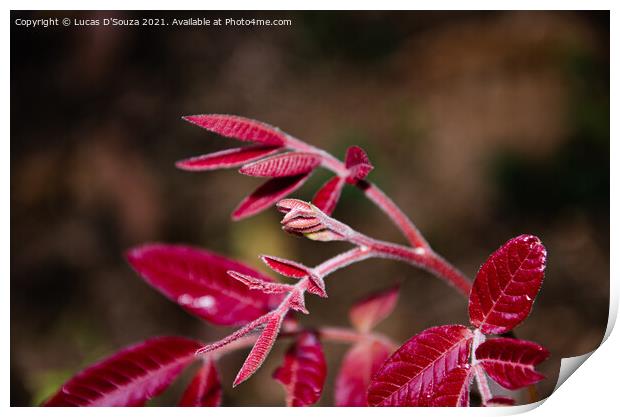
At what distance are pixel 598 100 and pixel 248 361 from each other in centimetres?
108

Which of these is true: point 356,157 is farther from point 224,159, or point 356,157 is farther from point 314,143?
point 314,143

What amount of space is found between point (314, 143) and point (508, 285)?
113cm

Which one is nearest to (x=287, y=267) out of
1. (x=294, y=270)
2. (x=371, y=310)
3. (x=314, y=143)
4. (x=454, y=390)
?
(x=294, y=270)

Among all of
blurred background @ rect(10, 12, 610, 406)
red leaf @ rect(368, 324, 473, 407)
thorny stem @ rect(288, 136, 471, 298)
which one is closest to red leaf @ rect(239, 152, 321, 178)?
thorny stem @ rect(288, 136, 471, 298)

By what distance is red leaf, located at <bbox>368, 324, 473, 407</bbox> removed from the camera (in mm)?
356

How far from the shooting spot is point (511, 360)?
1.16ft

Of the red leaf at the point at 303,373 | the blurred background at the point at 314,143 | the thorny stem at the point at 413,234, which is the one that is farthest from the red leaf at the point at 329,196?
the blurred background at the point at 314,143

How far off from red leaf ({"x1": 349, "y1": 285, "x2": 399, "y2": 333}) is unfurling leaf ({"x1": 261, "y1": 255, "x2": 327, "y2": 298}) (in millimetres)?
242

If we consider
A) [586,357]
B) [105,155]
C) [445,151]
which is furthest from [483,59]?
[586,357]

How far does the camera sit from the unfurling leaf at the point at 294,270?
352 mm

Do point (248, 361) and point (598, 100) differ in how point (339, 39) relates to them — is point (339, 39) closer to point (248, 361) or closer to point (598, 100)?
point (598, 100)

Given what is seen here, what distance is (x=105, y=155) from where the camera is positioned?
151 cm
